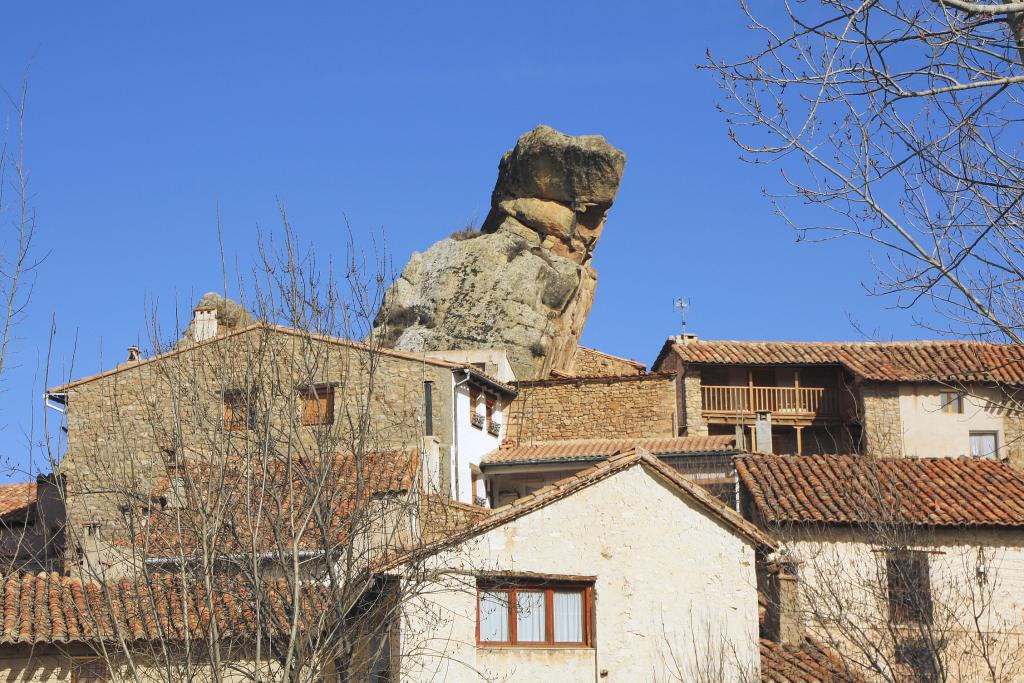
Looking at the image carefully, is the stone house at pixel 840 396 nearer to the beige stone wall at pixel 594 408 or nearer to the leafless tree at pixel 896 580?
the beige stone wall at pixel 594 408

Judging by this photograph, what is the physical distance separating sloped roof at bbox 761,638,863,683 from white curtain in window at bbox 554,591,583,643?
2.59 meters

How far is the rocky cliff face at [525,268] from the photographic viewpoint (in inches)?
→ 1598

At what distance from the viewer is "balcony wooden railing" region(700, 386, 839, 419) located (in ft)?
125

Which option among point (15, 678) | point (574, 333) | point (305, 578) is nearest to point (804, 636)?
point (305, 578)

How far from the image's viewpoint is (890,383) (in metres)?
35.8

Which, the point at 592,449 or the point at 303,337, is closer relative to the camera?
the point at 303,337

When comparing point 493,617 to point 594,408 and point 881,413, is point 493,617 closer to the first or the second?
point 594,408

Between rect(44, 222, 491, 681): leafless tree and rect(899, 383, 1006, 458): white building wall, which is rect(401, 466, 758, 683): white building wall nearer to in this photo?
rect(44, 222, 491, 681): leafless tree

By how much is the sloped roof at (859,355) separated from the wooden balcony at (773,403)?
100 centimetres

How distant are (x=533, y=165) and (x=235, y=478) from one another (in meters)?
34.5

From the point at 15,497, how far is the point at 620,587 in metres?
19.7

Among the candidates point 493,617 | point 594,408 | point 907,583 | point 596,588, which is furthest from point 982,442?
point 493,617

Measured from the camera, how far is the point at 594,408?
116 ft

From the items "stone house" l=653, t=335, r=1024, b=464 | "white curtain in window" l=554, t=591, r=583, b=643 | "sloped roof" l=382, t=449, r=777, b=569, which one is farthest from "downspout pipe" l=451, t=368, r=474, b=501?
"white curtain in window" l=554, t=591, r=583, b=643
